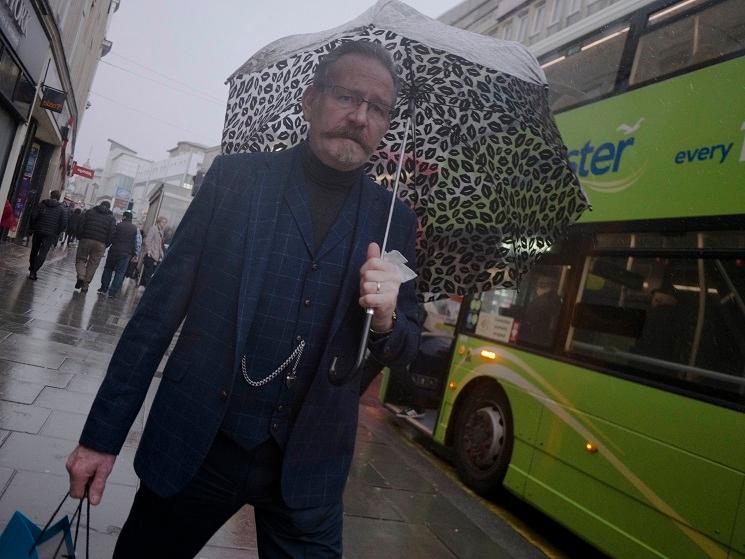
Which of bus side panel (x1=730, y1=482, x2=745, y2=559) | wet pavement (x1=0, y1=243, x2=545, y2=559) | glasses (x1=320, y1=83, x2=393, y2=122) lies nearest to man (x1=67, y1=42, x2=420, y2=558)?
glasses (x1=320, y1=83, x2=393, y2=122)

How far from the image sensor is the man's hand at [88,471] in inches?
58.9

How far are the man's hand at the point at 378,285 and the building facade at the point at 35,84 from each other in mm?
9925

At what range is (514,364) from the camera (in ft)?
18.4

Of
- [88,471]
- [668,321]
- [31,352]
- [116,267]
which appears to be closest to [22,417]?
[31,352]

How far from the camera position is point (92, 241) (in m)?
11.6

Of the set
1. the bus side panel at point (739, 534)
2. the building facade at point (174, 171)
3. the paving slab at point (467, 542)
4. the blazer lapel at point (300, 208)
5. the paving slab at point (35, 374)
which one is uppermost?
the building facade at point (174, 171)

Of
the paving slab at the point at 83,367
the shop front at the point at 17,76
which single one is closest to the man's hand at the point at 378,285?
the paving slab at the point at 83,367

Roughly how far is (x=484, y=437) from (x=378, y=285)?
14.9ft

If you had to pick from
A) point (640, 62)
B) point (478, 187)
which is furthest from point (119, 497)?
point (640, 62)

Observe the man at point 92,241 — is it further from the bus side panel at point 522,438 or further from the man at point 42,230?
the bus side panel at point 522,438

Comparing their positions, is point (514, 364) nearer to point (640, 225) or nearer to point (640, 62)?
point (640, 225)

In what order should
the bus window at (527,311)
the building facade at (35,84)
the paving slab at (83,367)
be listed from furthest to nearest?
1. the building facade at (35,84)
2. the paving slab at (83,367)
3. the bus window at (527,311)

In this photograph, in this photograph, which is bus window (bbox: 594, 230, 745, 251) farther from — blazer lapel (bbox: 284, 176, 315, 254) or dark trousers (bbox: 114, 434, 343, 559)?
dark trousers (bbox: 114, 434, 343, 559)

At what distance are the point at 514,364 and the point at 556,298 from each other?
754 mm
